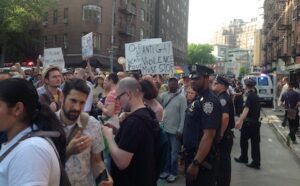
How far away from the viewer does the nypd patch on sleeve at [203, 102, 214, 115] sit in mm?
4809

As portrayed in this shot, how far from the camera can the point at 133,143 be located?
366cm

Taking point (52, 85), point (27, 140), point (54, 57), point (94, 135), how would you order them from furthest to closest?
1. point (54, 57)
2. point (52, 85)
3. point (94, 135)
4. point (27, 140)

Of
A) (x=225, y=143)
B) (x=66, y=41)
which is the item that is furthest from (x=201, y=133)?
(x=66, y=41)

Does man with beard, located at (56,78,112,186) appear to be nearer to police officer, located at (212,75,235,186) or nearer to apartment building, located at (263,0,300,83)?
police officer, located at (212,75,235,186)

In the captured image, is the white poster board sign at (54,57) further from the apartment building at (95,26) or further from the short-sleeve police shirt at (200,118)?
the apartment building at (95,26)

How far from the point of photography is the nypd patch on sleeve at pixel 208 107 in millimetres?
4809

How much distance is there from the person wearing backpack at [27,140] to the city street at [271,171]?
5881 millimetres

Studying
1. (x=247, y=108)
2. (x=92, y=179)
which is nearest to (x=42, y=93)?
(x=92, y=179)

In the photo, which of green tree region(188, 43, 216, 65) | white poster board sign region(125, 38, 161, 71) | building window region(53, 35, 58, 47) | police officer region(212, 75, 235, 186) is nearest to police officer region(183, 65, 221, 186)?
police officer region(212, 75, 235, 186)

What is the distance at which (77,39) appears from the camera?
48406 millimetres

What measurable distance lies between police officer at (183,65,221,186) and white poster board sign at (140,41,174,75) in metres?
5.93

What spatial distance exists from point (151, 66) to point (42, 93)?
5771 millimetres

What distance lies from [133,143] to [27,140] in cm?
155

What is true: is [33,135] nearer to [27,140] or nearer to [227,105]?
[27,140]
